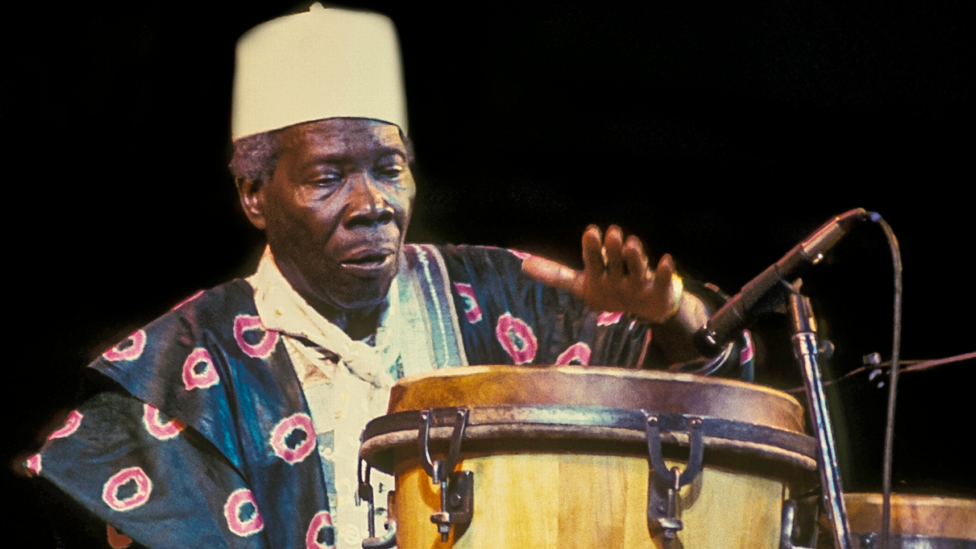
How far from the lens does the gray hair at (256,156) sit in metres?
2.92

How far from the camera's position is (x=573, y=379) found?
1.72 m

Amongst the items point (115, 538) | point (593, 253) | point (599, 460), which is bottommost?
point (115, 538)

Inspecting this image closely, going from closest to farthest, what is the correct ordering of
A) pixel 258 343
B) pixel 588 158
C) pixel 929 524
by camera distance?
pixel 929 524, pixel 258 343, pixel 588 158

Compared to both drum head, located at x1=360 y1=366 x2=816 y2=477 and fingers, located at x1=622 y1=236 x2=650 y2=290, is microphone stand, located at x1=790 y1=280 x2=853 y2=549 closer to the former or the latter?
drum head, located at x1=360 y1=366 x2=816 y2=477

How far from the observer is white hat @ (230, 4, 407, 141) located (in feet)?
9.43

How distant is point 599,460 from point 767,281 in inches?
15.8

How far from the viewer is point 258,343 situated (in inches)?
111

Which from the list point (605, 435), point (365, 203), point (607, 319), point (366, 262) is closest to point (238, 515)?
point (366, 262)

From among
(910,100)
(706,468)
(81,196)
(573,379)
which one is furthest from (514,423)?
(910,100)

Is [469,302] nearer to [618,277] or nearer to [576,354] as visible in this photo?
[576,354]

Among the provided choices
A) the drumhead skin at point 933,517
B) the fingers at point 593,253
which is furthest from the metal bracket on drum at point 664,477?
the drumhead skin at point 933,517

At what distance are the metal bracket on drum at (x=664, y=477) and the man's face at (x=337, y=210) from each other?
1384mm

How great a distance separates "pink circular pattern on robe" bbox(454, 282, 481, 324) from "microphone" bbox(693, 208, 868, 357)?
4.05 ft

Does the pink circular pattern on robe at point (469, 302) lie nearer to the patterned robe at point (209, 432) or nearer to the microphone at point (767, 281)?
the patterned robe at point (209, 432)
